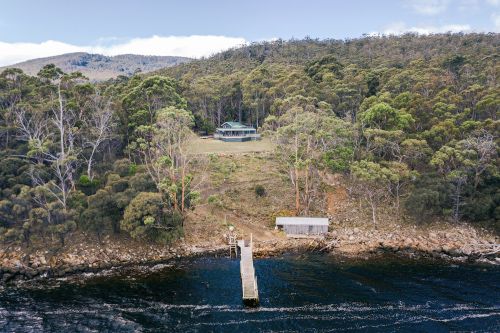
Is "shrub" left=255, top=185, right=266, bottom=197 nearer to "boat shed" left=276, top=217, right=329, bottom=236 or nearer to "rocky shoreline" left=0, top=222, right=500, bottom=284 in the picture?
"boat shed" left=276, top=217, right=329, bottom=236

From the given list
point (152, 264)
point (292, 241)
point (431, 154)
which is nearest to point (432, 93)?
point (431, 154)

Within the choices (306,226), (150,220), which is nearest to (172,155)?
(150,220)

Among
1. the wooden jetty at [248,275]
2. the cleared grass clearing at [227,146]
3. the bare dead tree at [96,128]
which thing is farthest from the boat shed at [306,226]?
the bare dead tree at [96,128]

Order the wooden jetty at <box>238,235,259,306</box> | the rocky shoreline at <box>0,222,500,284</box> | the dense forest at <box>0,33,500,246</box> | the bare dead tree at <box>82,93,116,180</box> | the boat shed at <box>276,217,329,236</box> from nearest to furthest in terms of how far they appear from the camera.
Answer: the wooden jetty at <box>238,235,259,306</box> < the rocky shoreline at <box>0,222,500,284</box> < the dense forest at <box>0,33,500,246</box> < the boat shed at <box>276,217,329,236</box> < the bare dead tree at <box>82,93,116,180</box>

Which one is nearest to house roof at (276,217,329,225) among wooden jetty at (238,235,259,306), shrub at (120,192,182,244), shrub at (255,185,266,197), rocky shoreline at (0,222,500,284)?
rocky shoreline at (0,222,500,284)

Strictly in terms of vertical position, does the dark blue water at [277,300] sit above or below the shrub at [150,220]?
below

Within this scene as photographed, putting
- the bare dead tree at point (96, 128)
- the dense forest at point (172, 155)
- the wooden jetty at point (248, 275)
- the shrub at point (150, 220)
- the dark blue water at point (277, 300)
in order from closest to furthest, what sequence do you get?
the dark blue water at point (277, 300) → the wooden jetty at point (248, 275) → the shrub at point (150, 220) → the dense forest at point (172, 155) → the bare dead tree at point (96, 128)

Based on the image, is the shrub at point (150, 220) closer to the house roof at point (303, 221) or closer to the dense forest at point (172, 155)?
the dense forest at point (172, 155)
